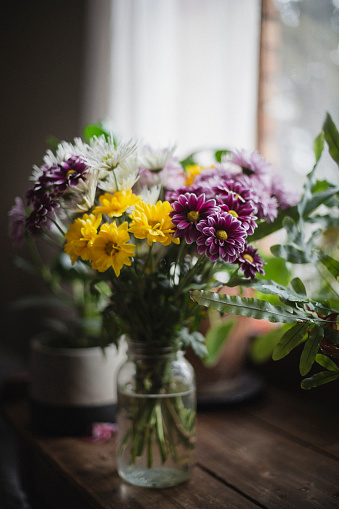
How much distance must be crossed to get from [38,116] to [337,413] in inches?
42.0

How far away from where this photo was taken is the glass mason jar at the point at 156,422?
2.25ft

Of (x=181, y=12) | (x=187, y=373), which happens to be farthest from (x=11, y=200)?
(x=187, y=373)

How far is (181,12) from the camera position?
1.28 metres

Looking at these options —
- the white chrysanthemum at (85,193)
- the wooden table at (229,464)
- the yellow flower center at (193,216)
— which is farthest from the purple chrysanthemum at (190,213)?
the wooden table at (229,464)

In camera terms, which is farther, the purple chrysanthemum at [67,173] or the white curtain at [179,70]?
the white curtain at [179,70]

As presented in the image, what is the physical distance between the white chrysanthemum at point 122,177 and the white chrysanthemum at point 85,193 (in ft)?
0.04

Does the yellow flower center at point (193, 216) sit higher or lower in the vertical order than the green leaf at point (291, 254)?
higher

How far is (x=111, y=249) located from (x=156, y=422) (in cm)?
29

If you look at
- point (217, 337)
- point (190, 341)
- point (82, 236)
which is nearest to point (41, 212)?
point (82, 236)

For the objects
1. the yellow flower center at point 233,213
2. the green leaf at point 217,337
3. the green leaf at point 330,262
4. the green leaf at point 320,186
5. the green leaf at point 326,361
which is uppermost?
the green leaf at point 320,186

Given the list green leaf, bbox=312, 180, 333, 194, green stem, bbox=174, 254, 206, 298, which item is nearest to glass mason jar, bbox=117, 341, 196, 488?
green stem, bbox=174, 254, 206, 298

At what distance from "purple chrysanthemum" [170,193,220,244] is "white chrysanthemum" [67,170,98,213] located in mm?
103

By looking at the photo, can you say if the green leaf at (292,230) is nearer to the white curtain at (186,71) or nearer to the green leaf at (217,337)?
the green leaf at (217,337)

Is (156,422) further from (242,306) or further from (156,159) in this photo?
(156,159)
